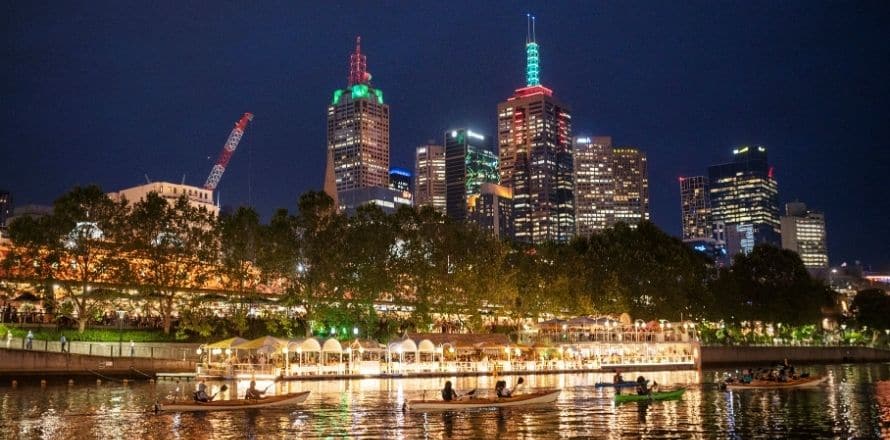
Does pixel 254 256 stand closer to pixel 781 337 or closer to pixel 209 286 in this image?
pixel 209 286

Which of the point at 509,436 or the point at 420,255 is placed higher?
the point at 420,255

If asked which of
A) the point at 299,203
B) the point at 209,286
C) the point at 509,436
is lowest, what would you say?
the point at 509,436

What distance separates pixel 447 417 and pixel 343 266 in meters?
58.1

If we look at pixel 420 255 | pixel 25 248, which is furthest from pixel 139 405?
pixel 420 255

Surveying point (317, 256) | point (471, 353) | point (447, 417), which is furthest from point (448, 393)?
point (317, 256)

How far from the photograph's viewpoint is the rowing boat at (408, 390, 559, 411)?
5103cm

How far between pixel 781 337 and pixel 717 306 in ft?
100

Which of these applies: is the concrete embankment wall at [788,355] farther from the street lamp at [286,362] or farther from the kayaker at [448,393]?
the kayaker at [448,393]

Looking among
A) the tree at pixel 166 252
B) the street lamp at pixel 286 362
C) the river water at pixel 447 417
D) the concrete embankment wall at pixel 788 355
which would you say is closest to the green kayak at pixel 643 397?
the river water at pixel 447 417

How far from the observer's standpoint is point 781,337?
172 m

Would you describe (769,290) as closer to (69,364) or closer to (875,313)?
(875,313)

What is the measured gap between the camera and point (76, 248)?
9369 centimetres

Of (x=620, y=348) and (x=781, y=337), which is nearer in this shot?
(x=620, y=348)

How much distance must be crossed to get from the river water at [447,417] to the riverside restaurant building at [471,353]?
13.4m
